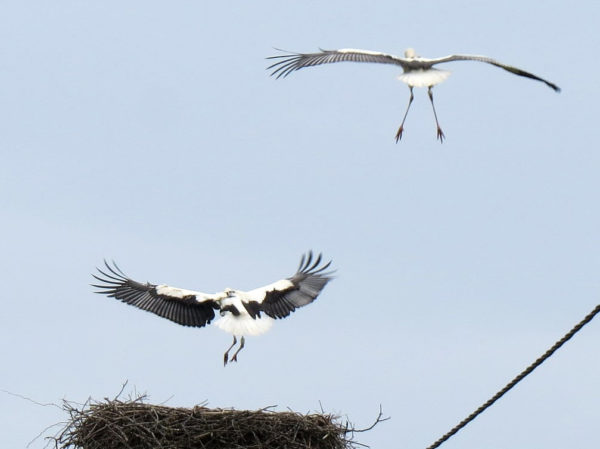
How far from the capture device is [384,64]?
46.2ft

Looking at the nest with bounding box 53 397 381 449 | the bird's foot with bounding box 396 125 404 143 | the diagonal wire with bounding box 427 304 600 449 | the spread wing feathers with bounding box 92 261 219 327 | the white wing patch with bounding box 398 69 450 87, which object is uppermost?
the white wing patch with bounding box 398 69 450 87

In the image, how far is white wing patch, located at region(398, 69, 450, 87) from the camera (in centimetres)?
1348

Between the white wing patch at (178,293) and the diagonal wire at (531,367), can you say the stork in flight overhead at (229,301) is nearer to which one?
the white wing patch at (178,293)

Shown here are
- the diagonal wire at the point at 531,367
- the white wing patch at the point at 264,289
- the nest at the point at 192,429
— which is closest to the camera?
the diagonal wire at the point at 531,367

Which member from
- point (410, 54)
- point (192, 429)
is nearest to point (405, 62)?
point (410, 54)

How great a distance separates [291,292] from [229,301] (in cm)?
68

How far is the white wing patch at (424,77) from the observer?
13.5 m

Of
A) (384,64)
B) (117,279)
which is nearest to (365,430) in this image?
(117,279)

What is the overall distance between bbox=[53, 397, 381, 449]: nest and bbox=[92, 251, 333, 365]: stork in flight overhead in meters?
2.07

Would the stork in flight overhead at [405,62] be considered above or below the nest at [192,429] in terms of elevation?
above

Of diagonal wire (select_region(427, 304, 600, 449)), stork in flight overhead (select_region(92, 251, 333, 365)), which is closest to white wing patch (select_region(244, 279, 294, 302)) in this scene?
stork in flight overhead (select_region(92, 251, 333, 365))

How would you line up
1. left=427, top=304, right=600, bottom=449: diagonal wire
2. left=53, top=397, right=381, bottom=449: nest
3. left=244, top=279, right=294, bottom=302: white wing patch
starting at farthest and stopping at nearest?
1. left=244, top=279, right=294, bottom=302: white wing patch
2. left=53, top=397, right=381, bottom=449: nest
3. left=427, top=304, right=600, bottom=449: diagonal wire

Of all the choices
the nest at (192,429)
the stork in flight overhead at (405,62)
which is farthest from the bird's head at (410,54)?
the nest at (192,429)

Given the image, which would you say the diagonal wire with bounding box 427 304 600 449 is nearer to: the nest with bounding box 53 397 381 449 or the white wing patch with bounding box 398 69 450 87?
the nest with bounding box 53 397 381 449
